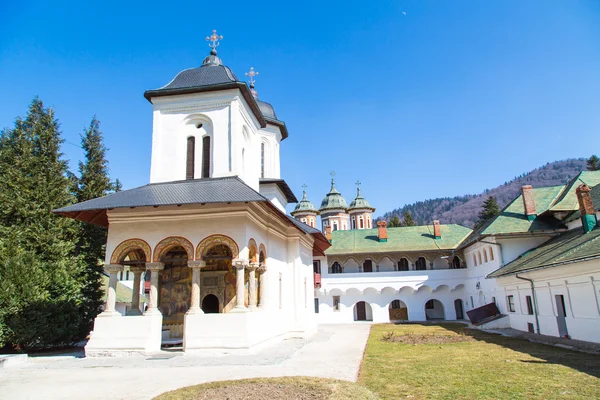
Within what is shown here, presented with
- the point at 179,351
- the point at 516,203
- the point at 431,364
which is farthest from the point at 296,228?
the point at 516,203

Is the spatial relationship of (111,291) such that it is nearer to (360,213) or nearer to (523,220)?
(523,220)

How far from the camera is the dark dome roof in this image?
23.4 m

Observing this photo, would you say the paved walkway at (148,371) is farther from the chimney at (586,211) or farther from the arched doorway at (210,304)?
the chimney at (586,211)

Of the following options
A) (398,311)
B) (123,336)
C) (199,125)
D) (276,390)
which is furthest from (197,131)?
(398,311)

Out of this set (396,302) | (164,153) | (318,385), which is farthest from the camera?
(396,302)

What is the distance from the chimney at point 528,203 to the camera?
955 inches

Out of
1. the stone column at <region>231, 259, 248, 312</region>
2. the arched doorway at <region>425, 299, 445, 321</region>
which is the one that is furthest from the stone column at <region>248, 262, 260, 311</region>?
the arched doorway at <region>425, 299, 445, 321</region>

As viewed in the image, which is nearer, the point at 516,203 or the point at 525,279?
the point at 525,279

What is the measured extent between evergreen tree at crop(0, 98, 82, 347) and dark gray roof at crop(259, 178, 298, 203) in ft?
28.9

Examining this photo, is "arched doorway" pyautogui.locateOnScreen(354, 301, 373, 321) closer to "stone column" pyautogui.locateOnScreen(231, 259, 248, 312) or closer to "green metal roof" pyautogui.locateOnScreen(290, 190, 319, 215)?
"green metal roof" pyautogui.locateOnScreen(290, 190, 319, 215)

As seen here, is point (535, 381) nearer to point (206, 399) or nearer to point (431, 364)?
point (431, 364)

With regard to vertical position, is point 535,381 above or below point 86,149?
below

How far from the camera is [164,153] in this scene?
1595cm

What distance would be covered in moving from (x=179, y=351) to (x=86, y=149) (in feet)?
40.3
